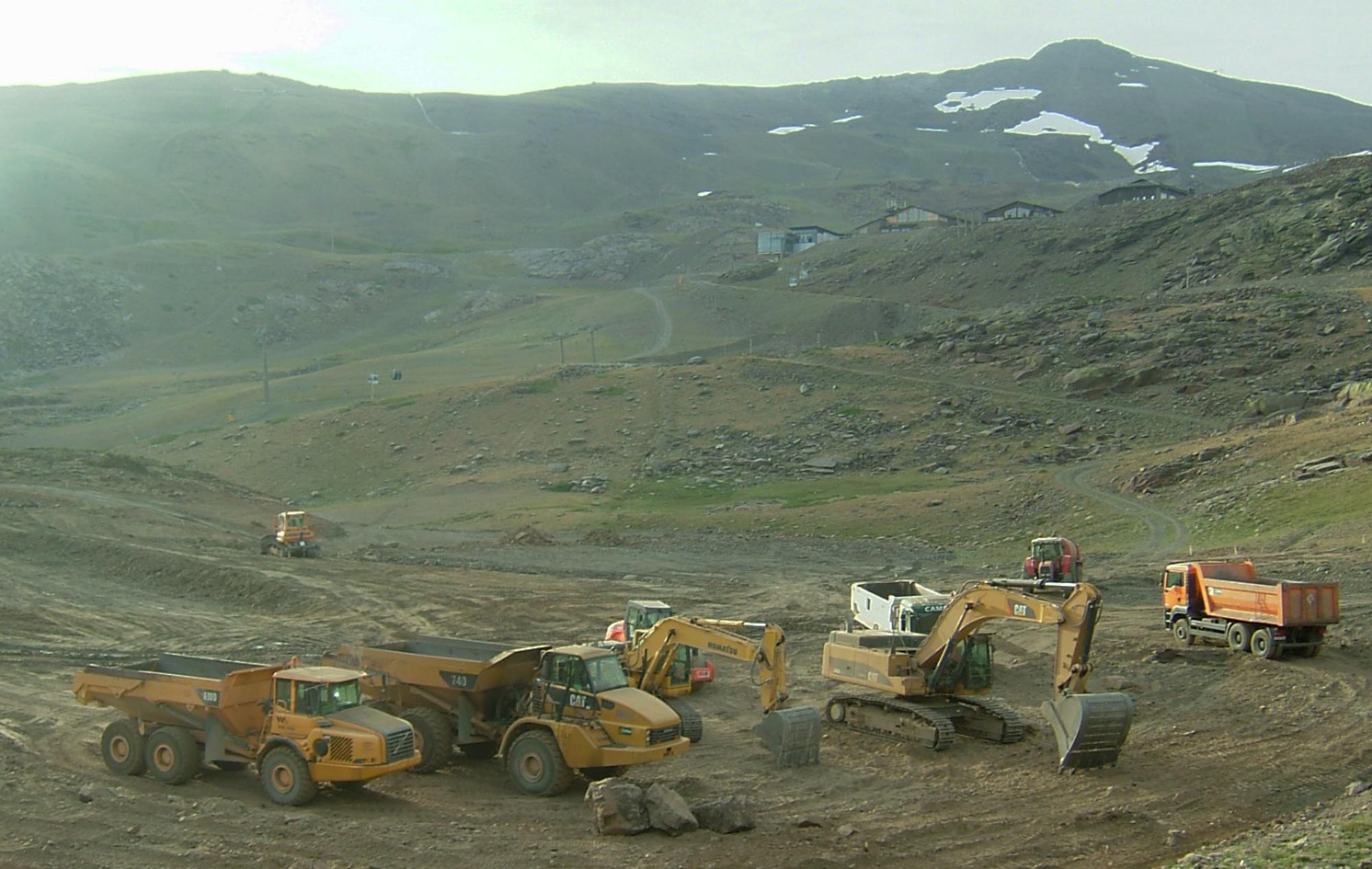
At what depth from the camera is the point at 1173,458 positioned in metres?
48.0

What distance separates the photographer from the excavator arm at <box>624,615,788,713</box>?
61.4 ft

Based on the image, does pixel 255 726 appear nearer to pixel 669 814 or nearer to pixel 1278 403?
pixel 669 814

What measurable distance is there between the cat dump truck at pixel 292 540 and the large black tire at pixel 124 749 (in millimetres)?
24543

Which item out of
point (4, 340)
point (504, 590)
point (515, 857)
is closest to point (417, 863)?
point (515, 857)

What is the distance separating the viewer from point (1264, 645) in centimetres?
2570

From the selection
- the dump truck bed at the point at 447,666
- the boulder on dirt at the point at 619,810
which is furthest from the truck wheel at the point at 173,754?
the boulder on dirt at the point at 619,810

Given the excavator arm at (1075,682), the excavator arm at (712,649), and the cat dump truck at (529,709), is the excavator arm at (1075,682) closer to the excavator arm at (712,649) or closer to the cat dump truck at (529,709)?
the excavator arm at (712,649)

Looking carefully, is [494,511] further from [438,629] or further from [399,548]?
[438,629]

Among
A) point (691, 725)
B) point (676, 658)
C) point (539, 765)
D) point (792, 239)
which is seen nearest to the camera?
point (539, 765)

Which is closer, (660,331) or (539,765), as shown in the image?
(539,765)

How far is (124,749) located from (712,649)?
8576mm

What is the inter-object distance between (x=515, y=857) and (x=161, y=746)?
6.14 metres

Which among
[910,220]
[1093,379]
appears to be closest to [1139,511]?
[1093,379]

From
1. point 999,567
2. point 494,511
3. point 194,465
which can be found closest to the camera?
point 999,567
